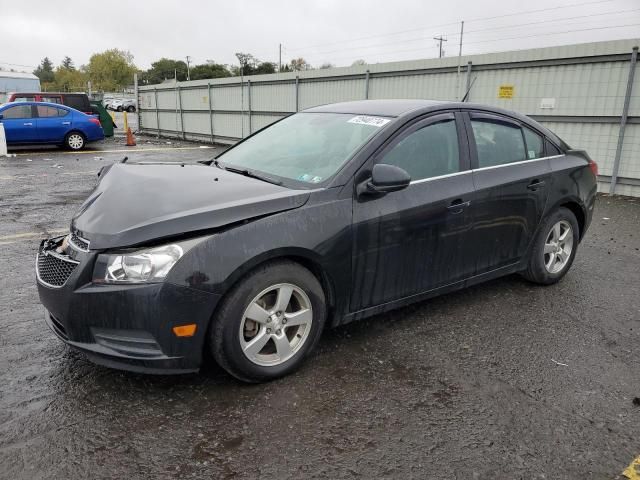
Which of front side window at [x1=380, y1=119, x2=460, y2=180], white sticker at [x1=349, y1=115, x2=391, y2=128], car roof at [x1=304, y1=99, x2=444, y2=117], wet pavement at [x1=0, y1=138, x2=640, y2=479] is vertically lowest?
wet pavement at [x1=0, y1=138, x2=640, y2=479]

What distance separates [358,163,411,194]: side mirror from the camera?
3.03 m

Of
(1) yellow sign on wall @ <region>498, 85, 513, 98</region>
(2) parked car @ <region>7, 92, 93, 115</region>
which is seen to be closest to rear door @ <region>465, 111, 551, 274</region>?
(1) yellow sign on wall @ <region>498, 85, 513, 98</region>

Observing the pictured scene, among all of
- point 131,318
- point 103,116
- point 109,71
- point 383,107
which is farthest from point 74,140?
point 109,71

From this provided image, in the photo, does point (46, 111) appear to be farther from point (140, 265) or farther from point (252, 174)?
point (140, 265)

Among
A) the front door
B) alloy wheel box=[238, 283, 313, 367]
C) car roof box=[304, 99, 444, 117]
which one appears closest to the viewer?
alloy wheel box=[238, 283, 313, 367]

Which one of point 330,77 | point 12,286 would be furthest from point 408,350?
point 330,77

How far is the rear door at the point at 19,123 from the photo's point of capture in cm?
1507

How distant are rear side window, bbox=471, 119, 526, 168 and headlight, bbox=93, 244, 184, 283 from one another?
2408mm

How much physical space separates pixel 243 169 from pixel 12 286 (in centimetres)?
236

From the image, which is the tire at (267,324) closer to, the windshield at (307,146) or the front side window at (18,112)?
the windshield at (307,146)

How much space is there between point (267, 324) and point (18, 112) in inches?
616

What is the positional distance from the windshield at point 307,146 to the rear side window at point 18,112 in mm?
14055

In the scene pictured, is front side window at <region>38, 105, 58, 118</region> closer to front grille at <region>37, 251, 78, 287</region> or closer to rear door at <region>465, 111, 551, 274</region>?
front grille at <region>37, 251, 78, 287</region>

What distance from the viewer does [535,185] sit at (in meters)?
4.14
